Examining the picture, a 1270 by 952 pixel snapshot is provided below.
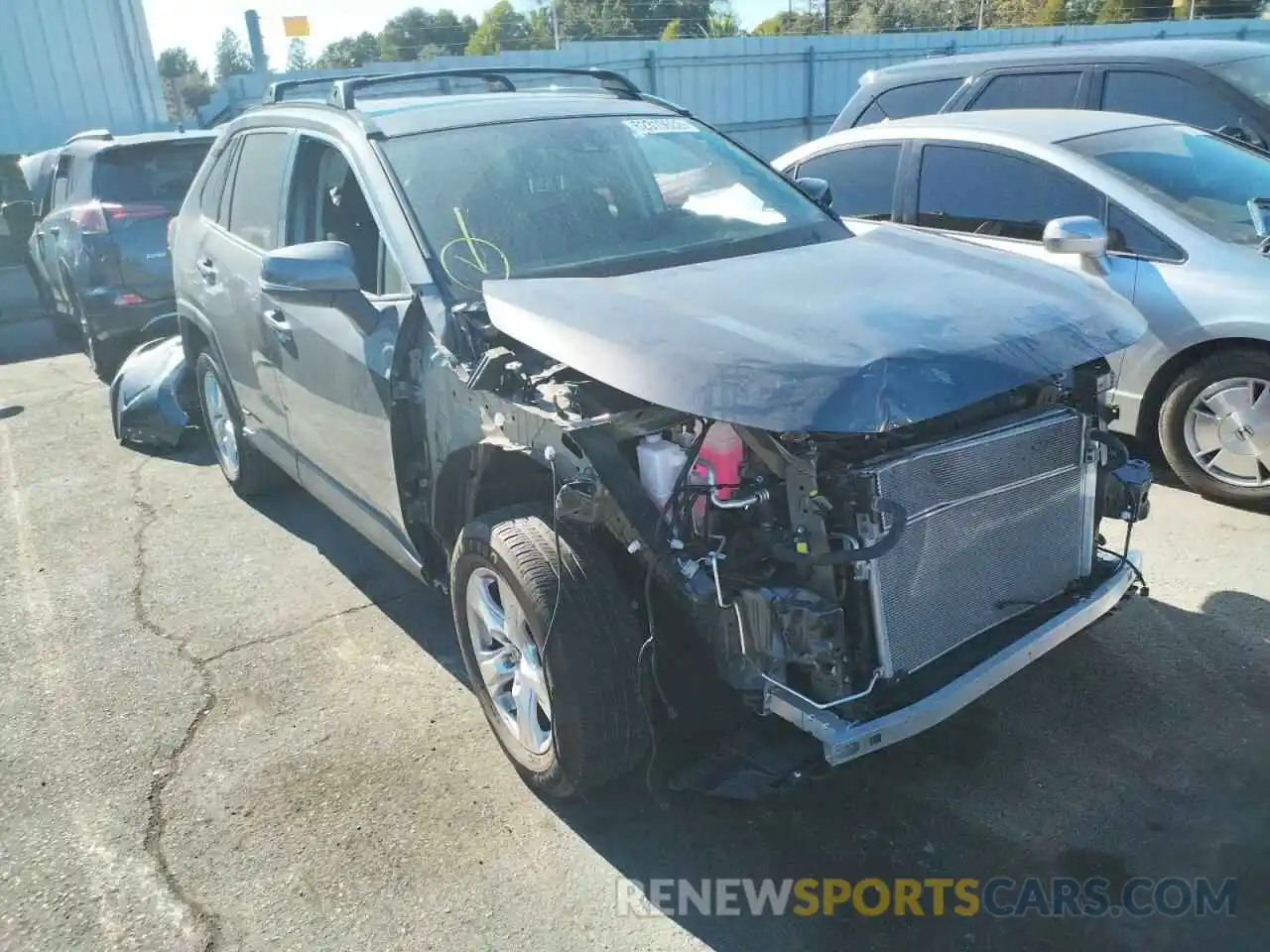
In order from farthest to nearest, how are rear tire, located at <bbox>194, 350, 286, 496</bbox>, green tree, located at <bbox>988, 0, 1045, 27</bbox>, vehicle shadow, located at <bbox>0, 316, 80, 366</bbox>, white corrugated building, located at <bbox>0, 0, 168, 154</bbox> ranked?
green tree, located at <bbox>988, 0, 1045, 27</bbox> → white corrugated building, located at <bbox>0, 0, 168, 154</bbox> → vehicle shadow, located at <bbox>0, 316, 80, 366</bbox> → rear tire, located at <bbox>194, 350, 286, 496</bbox>

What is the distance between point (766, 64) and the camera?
1828cm

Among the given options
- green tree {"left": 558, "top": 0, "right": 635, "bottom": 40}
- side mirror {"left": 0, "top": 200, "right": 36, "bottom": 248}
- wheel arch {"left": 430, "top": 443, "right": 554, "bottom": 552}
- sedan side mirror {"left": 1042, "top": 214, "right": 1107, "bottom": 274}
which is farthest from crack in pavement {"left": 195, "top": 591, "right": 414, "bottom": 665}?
green tree {"left": 558, "top": 0, "right": 635, "bottom": 40}

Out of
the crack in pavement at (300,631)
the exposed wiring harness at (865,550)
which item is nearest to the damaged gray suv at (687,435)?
the exposed wiring harness at (865,550)

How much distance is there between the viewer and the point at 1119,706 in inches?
133

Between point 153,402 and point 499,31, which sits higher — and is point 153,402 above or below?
below

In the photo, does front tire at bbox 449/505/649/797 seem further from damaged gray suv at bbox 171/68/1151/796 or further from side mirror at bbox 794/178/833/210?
side mirror at bbox 794/178/833/210

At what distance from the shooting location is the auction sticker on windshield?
4129 mm

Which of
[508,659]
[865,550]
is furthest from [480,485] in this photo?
[865,550]

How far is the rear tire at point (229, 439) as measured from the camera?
17.4 ft

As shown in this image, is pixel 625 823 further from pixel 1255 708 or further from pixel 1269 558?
pixel 1269 558

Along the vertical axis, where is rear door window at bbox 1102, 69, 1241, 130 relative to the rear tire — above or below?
above

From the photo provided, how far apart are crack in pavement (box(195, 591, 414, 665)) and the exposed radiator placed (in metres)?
2.55

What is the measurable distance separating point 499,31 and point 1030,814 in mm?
48918

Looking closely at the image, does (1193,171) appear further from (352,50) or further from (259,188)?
(352,50)
